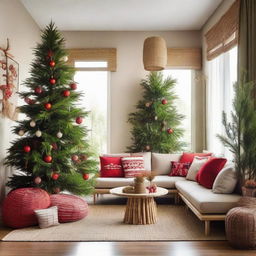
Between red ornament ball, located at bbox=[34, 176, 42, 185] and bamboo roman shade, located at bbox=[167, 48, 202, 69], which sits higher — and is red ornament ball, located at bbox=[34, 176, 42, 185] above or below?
below

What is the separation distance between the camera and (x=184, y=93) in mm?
7426

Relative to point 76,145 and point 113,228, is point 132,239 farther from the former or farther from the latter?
point 76,145

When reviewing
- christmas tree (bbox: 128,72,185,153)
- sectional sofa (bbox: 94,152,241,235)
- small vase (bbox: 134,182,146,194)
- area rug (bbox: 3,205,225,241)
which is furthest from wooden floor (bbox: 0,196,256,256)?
christmas tree (bbox: 128,72,185,153)

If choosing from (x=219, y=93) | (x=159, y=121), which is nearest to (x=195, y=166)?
(x=219, y=93)

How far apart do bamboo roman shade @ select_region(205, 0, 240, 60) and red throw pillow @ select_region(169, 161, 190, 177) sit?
1876 mm

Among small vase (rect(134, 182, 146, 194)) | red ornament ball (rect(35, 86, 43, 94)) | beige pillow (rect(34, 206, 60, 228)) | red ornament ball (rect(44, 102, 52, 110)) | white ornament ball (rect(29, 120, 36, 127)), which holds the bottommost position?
beige pillow (rect(34, 206, 60, 228))

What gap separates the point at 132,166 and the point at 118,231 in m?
2.06

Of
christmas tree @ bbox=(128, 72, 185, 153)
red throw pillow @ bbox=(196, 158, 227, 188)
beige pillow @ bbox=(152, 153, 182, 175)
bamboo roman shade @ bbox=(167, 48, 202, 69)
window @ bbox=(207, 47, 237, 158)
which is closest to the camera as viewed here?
red throw pillow @ bbox=(196, 158, 227, 188)

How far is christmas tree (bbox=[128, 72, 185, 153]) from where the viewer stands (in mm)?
6984

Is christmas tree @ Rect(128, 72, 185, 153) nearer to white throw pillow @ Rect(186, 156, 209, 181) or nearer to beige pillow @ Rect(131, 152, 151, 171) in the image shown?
beige pillow @ Rect(131, 152, 151, 171)

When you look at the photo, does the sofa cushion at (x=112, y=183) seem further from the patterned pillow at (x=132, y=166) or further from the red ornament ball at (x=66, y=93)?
the red ornament ball at (x=66, y=93)

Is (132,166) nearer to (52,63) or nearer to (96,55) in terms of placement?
(52,63)

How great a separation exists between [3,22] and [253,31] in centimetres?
319

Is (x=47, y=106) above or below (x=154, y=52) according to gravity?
below
